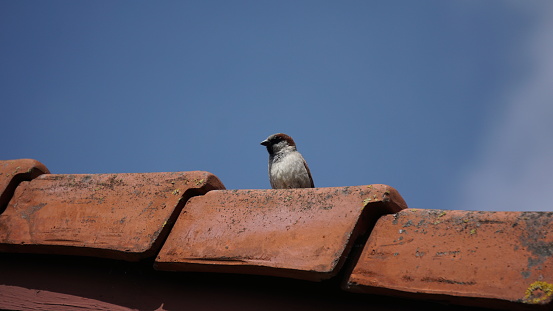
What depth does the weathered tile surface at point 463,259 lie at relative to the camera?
1.18 m

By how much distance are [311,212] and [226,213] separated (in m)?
0.29

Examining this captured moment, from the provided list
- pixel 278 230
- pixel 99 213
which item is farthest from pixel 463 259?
pixel 99 213

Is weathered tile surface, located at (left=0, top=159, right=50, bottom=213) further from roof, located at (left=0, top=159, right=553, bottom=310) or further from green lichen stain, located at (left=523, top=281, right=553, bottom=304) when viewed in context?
green lichen stain, located at (left=523, top=281, right=553, bottom=304)

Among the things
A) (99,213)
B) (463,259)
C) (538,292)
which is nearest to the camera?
(538,292)

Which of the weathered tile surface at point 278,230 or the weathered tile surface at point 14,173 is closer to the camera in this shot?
the weathered tile surface at point 278,230

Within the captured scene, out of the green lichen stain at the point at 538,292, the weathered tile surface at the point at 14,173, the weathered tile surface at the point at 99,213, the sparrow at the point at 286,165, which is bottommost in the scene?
the sparrow at the point at 286,165

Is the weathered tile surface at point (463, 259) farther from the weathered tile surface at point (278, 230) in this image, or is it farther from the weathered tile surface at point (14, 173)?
the weathered tile surface at point (14, 173)

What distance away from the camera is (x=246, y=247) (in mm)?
1530

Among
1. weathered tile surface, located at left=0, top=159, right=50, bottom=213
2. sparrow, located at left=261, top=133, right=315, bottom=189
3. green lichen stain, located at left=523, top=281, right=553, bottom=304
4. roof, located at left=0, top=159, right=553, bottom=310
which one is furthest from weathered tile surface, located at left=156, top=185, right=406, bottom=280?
sparrow, located at left=261, top=133, right=315, bottom=189

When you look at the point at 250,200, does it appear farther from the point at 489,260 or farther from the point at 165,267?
the point at 489,260

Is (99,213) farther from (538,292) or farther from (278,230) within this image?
(538,292)

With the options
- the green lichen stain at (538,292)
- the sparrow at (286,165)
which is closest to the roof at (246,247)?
the green lichen stain at (538,292)

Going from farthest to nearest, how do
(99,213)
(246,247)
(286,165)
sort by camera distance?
1. (286,165)
2. (99,213)
3. (246,247)

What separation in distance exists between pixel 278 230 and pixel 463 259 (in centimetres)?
52
